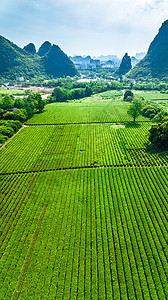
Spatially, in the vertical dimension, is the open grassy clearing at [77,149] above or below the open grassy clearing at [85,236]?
above

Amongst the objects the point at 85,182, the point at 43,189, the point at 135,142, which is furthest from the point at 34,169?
the point at 135,142

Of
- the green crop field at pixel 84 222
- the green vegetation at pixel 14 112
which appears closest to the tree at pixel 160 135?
the green crop field at pixel 84 222

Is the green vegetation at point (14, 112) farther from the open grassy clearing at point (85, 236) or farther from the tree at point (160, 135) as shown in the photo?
the tree at point (160, 135)

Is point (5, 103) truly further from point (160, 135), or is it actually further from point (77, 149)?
point (160, 135)

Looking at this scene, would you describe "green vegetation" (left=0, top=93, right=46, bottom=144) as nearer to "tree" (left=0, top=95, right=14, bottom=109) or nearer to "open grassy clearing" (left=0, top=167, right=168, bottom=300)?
"tree" (left=0, top=95, right=14, bottom=109)

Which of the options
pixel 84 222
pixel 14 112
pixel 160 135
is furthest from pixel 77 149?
pixel 14 112

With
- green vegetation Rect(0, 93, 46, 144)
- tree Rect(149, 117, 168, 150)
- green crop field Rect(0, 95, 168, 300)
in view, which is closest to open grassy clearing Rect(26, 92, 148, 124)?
green vegetation Rect(0, 93, 46, 144)
